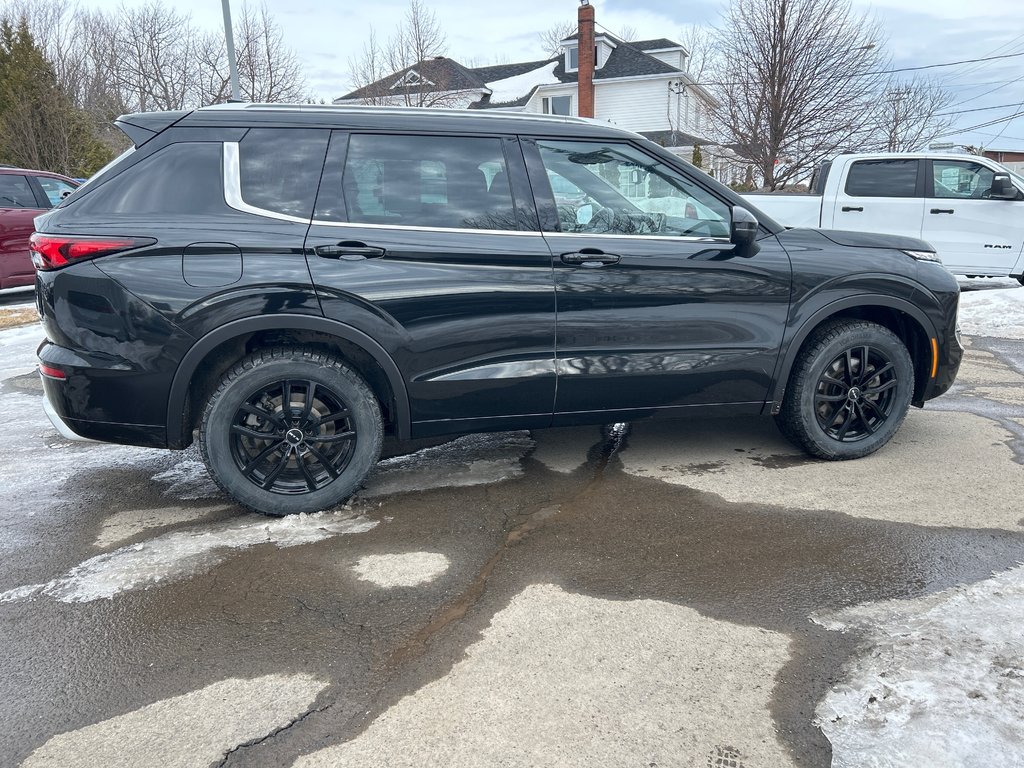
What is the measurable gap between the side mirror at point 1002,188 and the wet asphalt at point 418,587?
8.43 metres

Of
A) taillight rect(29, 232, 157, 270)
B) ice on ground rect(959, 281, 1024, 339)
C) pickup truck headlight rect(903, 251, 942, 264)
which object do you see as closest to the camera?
taillight rect(29, 232, 157, 270)

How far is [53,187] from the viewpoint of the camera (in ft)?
38.4

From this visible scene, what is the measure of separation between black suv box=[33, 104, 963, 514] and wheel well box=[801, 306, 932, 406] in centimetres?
14

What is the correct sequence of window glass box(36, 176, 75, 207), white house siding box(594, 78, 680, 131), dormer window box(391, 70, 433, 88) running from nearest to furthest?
window glass box(36, 176, 75, 207)
dormer window box(391, 70, 433, 88)
white house siding box(594, 78, 680, 131)

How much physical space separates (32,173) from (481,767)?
40.5ft

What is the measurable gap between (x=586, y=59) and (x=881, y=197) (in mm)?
16596

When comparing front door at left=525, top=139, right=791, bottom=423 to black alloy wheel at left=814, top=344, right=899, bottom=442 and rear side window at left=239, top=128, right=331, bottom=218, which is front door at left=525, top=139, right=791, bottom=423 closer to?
black alloy wheel at left=814, top=344, right=899, bottom=442

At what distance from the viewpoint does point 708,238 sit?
405 cm

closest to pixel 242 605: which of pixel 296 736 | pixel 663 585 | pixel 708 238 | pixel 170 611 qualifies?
pixel 170 611

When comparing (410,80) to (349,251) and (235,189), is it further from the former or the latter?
(349,251)

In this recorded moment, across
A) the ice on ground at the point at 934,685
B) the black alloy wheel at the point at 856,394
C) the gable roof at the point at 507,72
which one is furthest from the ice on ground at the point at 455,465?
the gable roof at the point at 507,72

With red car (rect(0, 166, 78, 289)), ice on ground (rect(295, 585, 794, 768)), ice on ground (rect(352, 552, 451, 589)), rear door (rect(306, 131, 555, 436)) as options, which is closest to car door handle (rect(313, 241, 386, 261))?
rear door (rect(306, 131, 555, 436))

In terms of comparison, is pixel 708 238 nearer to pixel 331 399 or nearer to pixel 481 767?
pixel 331 399

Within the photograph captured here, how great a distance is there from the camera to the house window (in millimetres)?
39094
